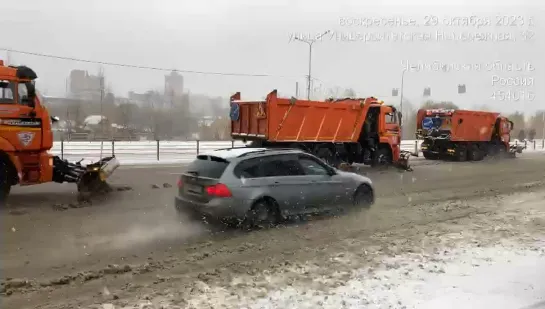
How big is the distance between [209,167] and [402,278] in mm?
3938

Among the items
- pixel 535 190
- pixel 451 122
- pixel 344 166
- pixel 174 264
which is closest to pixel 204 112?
pixel 451 122

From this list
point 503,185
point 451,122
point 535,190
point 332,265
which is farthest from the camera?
point 451,122

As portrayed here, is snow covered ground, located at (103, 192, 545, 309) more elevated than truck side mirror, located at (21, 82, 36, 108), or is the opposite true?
truck side mirror, located at (21, 82, 36, 108)

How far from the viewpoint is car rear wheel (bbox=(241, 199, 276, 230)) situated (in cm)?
843

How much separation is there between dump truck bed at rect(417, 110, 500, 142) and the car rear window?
2151 centimetres

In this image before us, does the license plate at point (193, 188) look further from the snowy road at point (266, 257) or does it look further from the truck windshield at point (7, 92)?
the truck windshield at point (7, 92)

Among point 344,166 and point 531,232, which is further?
point 344,166

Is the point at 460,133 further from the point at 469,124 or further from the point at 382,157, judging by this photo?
the point at 382,157

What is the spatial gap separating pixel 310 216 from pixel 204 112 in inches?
3242

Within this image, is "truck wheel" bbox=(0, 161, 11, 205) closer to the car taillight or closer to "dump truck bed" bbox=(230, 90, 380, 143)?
the car taillight

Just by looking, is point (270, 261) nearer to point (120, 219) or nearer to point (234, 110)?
point (120, 219)

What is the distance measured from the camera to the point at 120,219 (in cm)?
935

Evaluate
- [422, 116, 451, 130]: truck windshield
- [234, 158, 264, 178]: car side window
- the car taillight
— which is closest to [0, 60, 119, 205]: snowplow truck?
the car taillight

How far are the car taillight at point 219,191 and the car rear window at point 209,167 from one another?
0.20 metres
